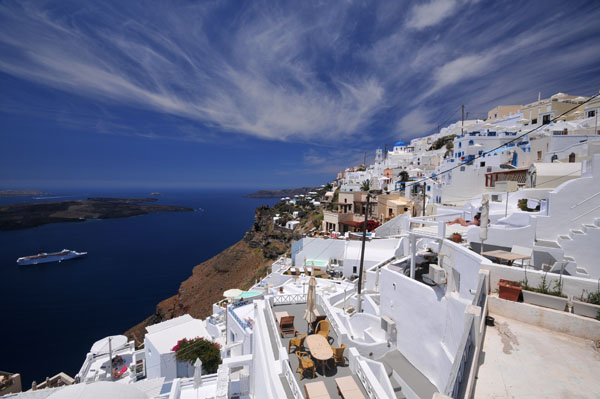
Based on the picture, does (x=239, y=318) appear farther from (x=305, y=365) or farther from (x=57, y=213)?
(x=57, y=213)

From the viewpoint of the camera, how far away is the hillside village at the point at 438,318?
14.6ft

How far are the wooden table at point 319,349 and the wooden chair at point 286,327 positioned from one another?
1672 millimetres

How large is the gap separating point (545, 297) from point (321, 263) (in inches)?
650

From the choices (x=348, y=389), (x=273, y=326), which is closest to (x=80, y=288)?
(x=273, y=326)

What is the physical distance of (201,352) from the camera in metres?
13.7

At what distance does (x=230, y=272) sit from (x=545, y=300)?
40083 millimetres

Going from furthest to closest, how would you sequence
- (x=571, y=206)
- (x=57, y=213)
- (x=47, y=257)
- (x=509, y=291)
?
1. (x=57, y=213)
2. (x=47, y=257)
3. (x=571, y=206)
4. (x=509, y=291)

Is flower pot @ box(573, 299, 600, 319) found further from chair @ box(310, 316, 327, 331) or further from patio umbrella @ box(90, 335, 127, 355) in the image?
patio umbrella @ box(90, 335, 127, 355)

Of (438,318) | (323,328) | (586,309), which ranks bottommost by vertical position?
(323,328)

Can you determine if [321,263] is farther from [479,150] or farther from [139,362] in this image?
[479,150]

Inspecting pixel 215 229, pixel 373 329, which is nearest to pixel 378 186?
pixel 373 329

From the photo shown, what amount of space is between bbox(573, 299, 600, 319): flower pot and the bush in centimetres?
1484

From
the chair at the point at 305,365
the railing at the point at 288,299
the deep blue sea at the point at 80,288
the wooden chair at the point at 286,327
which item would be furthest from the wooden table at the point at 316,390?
the deep blue sea at the point at 80,288

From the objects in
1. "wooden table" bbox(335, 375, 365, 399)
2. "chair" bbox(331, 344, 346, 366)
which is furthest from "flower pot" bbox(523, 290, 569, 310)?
"chair" bbox(331, 344, 346, 366)
